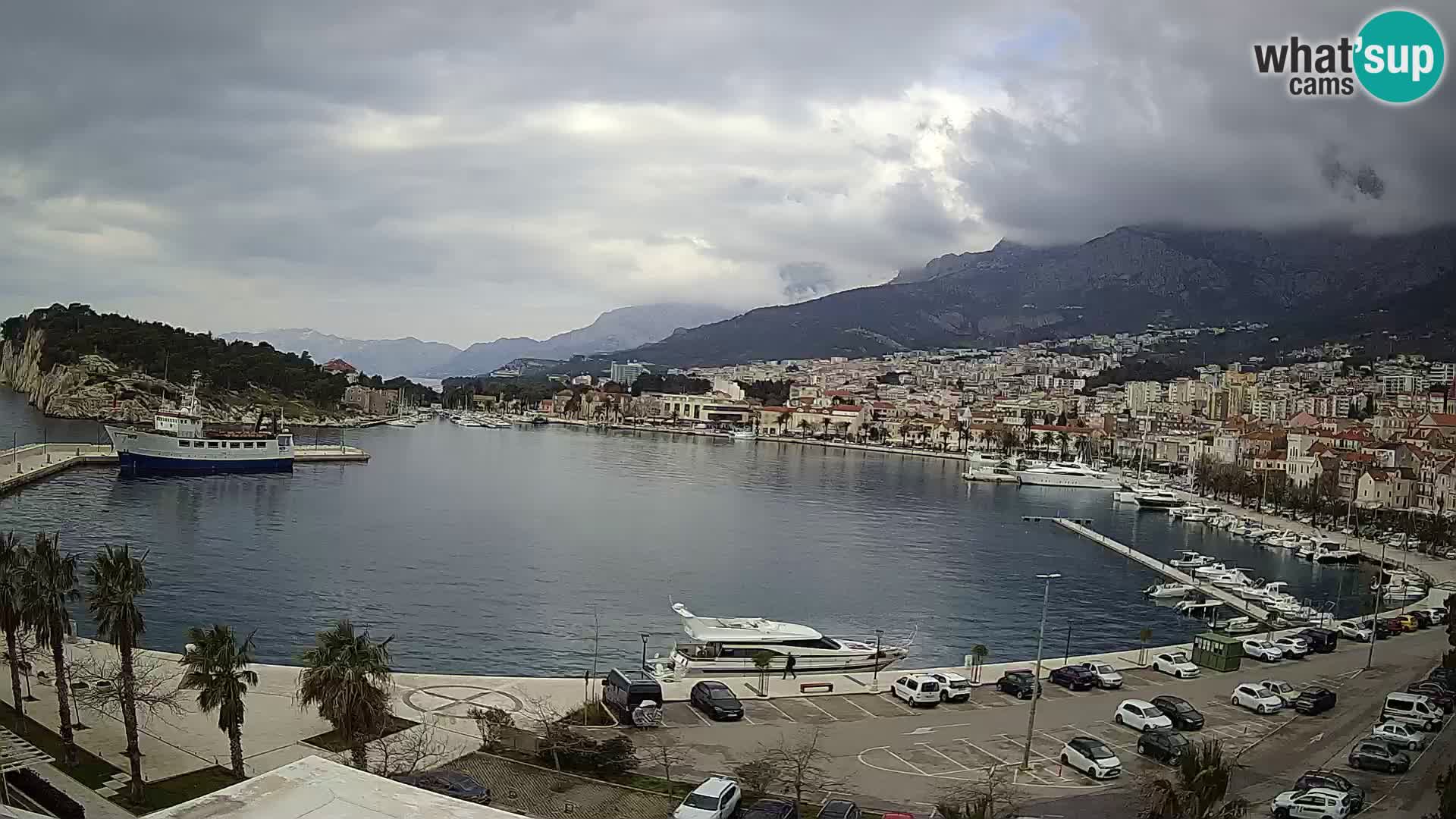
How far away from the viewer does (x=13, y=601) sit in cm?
1094

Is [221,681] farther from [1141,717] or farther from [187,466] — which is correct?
[187,466]

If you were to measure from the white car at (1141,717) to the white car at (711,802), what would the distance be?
19.5 ft

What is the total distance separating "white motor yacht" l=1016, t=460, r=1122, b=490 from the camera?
60.1 metres

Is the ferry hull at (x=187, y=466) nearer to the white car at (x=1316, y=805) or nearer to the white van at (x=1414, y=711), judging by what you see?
the white van at (x=1414, y=711)

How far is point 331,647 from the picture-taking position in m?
9.73

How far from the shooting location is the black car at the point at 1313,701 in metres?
14.2

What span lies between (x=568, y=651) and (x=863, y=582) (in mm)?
10618

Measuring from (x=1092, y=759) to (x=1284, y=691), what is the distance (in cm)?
560

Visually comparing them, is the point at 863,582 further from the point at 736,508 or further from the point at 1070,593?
the point at 736,508

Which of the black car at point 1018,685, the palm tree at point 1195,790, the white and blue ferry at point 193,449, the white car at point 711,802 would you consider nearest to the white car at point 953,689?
the black car at point 1018,685

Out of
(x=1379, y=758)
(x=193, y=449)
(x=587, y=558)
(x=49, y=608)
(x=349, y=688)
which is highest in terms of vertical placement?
(x=49, y=608)

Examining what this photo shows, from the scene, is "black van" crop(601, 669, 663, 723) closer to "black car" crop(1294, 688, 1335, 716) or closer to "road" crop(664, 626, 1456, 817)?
"road" crop(664, 626, 1456, 817)

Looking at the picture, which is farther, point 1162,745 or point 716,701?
point 716,701

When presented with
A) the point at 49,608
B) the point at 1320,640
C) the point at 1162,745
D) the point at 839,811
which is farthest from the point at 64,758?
the point at 1320,640
